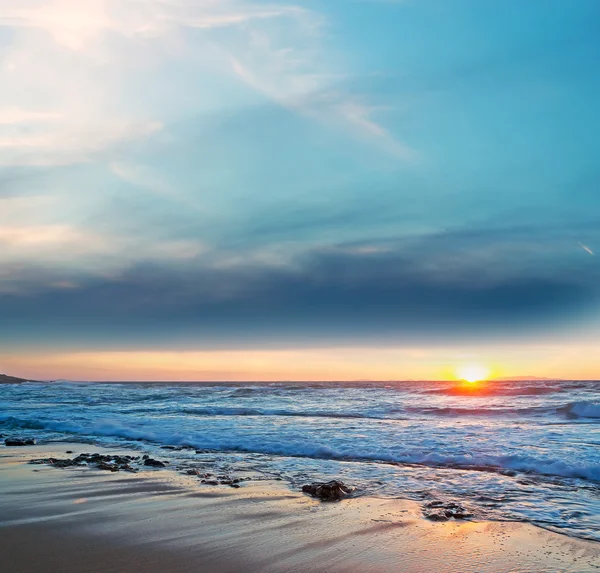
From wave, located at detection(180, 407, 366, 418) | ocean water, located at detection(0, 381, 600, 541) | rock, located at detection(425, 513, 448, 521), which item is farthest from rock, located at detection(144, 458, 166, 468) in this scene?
wave, located at detection(180, 407, 366, 418)

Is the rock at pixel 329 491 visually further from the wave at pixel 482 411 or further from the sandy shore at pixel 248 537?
the wave at pixel 482 411

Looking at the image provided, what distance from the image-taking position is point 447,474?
8.87 m

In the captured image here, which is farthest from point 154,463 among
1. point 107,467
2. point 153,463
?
point 107,467

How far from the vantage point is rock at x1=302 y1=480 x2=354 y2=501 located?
6.97m

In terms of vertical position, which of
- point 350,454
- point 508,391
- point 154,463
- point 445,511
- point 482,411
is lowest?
point 508,391

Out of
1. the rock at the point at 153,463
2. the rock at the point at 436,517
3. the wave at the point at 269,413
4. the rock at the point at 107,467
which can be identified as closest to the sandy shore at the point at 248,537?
the rock at the point at 436,517

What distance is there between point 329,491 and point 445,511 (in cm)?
159

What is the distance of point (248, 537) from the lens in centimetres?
531

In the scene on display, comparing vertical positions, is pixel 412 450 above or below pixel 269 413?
above

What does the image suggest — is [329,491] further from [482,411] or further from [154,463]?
[482,411]

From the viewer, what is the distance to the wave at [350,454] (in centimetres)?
897

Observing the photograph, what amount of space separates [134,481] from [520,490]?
584 cm

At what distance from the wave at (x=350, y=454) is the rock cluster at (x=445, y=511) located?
300 cm

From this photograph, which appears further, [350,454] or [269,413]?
[269,413]
